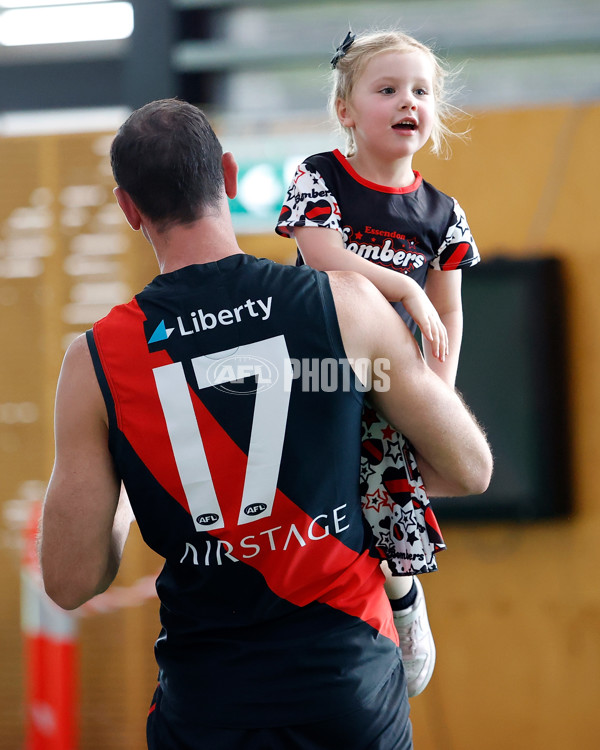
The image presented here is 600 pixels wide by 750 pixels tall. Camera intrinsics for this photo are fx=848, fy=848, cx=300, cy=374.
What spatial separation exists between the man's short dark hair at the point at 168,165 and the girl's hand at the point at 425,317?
0.41 meters

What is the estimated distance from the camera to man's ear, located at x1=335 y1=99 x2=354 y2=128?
6.06 ft

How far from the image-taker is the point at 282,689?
59.3 inches

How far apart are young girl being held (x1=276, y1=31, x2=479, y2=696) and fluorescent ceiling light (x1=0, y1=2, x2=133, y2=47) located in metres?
2.98

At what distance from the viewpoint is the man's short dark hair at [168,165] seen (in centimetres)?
154

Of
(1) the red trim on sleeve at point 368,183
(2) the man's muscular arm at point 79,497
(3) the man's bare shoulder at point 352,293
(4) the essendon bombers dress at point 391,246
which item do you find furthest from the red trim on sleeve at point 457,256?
(2) the man's muscular arm at point 79,497

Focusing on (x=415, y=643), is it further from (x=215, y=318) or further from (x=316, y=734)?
(x=215, y=318)

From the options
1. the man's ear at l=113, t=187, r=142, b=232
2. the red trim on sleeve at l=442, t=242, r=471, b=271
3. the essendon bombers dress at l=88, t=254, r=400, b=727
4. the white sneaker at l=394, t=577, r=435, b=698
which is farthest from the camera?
the white sneaker at l=394, t=577, r=435, b=698

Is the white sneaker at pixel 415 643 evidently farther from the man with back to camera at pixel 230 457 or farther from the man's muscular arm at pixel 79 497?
the man's muscular arm at pixel 79 497

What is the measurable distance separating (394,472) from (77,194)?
2987mm

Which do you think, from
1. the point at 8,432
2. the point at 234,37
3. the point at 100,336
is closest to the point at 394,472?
the point at 100,336

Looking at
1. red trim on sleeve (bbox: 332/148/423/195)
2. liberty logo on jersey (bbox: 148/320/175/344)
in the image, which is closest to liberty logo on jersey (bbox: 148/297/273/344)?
liberty logo on jersey (bbox: 148/320/175/344)

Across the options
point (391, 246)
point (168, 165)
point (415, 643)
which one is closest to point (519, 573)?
point (415, 643)

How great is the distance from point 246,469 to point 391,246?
583mm

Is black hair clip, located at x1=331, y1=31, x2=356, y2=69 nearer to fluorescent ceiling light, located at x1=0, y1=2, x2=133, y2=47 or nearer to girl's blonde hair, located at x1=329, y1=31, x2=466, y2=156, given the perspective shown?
girl's blonde hair, located at x1=329, y1=31, x2=466, y2=156
